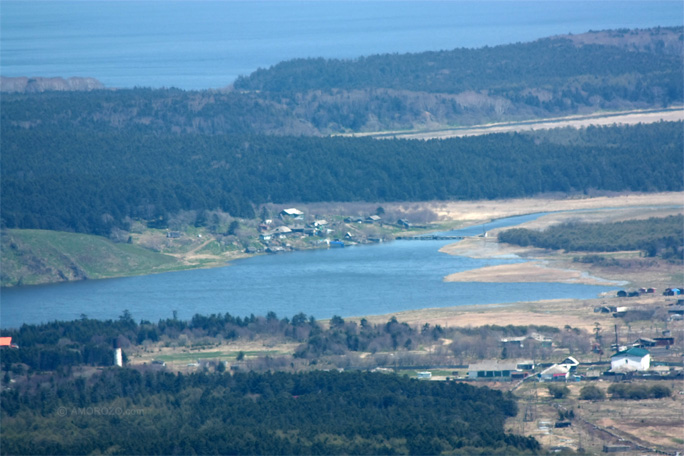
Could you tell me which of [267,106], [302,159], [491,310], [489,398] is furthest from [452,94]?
[489,398]

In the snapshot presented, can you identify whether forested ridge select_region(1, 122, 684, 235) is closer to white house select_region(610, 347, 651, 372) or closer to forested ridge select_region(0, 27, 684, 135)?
forested ridge select_region(0, 27, 684, 135)

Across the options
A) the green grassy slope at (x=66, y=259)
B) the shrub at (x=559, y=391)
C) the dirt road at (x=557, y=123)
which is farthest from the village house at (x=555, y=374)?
the dirt road at (x=557, y=123)

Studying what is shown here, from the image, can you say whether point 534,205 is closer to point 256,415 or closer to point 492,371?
point 492,371

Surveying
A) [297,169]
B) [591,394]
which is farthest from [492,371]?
[297,169]

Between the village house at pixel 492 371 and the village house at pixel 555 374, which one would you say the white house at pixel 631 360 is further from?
the village house at pixel 492 371

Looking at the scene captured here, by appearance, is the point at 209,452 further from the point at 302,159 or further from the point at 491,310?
the point at 302,159

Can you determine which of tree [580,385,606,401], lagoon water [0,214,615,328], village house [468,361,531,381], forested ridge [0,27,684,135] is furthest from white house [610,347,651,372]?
forested ridge [0,27,684,135]
